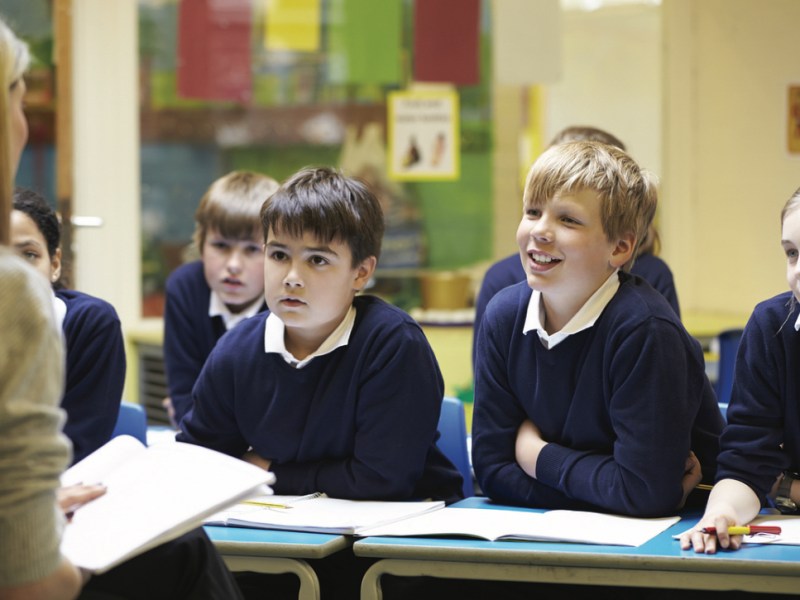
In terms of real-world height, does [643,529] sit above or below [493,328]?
below

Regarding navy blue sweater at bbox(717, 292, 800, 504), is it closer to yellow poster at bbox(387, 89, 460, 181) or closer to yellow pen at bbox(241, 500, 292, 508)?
yellow pen at bbox(241, 500, 292, 508)

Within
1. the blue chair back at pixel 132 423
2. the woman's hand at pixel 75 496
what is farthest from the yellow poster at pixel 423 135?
the woman's hand at pixel 75 496

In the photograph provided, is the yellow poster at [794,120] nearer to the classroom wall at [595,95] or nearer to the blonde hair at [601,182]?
the classroom wall at [595,95]

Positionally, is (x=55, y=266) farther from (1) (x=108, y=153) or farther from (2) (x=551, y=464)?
(1) (x=108, y=153)

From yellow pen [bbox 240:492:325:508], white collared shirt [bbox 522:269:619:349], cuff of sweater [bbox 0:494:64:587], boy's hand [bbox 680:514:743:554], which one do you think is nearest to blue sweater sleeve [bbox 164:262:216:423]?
yellow pen [bbox 240:492:325:508]

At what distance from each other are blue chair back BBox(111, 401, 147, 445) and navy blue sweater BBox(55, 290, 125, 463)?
27cm

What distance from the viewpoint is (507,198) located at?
174 inches

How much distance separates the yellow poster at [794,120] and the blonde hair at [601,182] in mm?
2168

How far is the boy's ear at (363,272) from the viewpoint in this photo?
2.30m

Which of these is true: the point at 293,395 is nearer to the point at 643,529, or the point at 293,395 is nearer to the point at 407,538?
the point at 407,538

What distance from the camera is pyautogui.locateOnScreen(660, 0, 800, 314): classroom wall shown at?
4098 millimetres

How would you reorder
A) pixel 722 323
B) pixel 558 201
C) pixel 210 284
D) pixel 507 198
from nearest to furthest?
1. pixel 558 201
2. pixel 210 284
3. pixel 722 323
4. pixel 507 198

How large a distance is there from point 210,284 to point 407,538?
4.98ft

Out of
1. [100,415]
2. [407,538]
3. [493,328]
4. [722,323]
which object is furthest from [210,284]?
[722,323]
